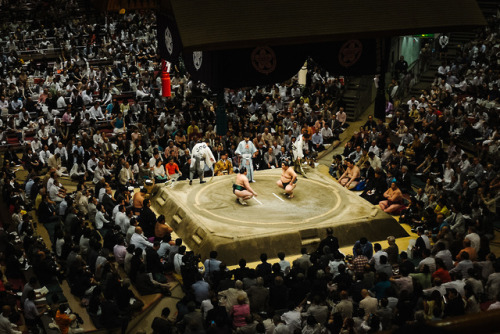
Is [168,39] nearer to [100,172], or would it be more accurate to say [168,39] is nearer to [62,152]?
[100,172]

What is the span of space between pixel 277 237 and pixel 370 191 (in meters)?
2.55

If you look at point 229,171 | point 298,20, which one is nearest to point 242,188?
point 229,171

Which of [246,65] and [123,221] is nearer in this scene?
[246,65]

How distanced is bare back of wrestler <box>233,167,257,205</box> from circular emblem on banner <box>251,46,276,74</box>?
3395 millimetres

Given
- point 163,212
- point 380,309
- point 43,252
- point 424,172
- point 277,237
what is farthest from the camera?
point 424,172

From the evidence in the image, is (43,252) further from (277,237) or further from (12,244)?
(277,237)

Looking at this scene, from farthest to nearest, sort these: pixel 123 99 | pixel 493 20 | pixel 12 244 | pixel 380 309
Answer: pixel 493 20 → pixel 123 99 → pixel 12 244 → pixel 380 309

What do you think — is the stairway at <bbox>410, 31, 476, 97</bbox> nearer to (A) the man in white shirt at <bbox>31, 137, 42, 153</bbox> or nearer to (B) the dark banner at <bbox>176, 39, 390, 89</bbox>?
(A) the man in white shirt at <bbox>31, 137, 42, 153</bbox>

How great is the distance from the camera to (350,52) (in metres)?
6.15

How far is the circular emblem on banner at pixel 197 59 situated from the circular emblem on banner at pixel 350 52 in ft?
4.69

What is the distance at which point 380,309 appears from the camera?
5.72m

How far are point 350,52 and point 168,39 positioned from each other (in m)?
2.08

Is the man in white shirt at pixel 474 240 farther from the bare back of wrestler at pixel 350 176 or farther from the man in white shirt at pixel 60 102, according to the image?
the man in white shirt at pixel 60 102

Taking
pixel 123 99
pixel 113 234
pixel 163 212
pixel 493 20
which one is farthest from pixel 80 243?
pixel 493 20
